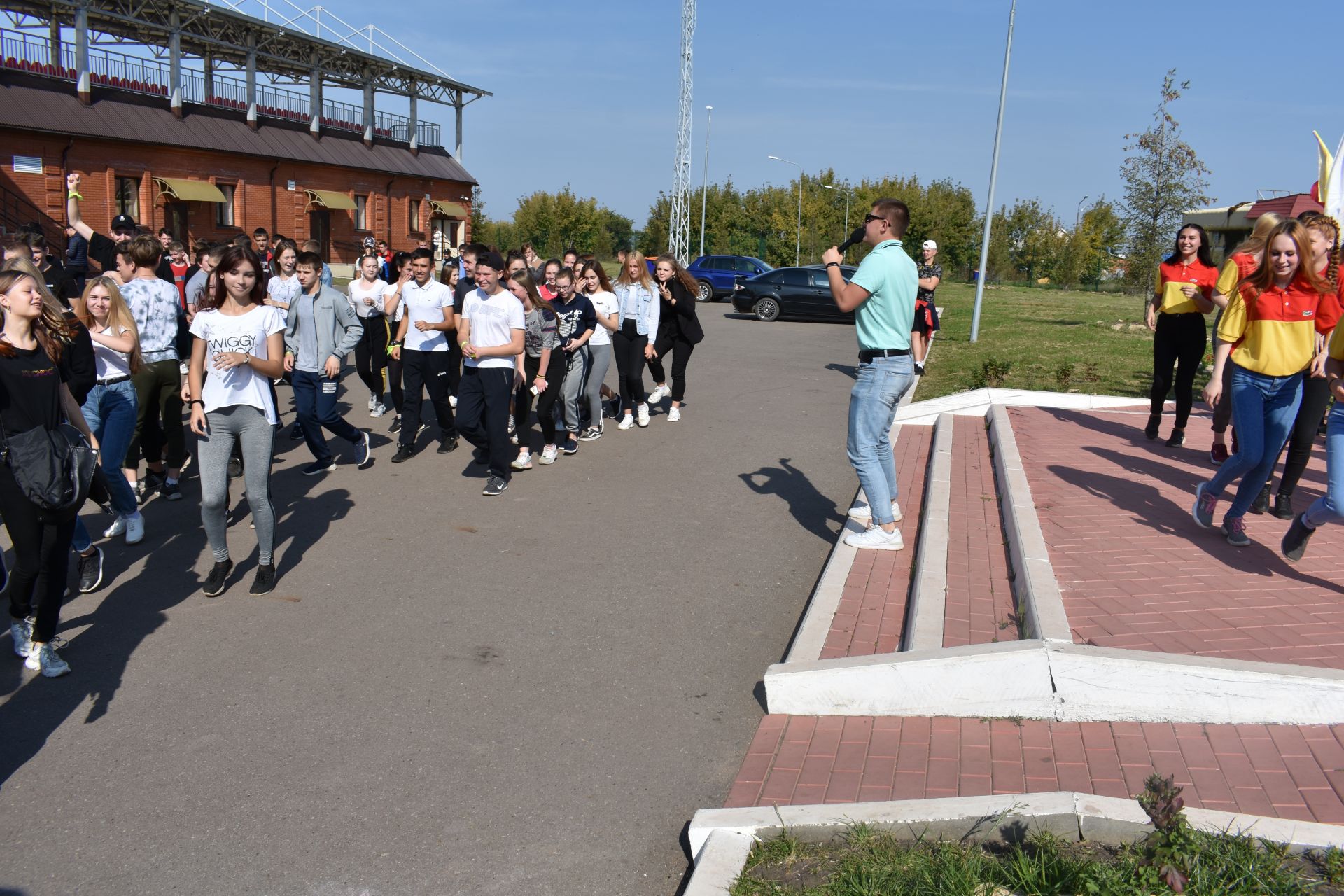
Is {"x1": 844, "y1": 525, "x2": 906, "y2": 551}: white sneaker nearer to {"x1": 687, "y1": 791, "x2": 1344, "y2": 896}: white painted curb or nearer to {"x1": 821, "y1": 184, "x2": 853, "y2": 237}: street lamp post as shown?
{"x1": 687, "y1": 791, "x2": 1344, "y2": 896}: white painted curb

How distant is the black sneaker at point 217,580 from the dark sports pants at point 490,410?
2.73 metres

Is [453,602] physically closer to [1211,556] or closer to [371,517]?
[371,517]

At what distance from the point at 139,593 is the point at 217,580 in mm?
454

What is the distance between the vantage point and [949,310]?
31453 millimetres

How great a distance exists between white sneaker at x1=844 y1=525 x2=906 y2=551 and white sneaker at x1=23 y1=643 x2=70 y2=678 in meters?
4.39

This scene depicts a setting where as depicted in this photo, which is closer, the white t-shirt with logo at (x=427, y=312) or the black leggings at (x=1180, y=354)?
the black leggings at (x=1180, y=354)

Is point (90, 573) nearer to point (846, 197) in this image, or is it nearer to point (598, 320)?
point (598, 320)

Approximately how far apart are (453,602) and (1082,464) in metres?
5.45

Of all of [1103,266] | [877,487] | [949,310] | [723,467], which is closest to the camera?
[877,487]

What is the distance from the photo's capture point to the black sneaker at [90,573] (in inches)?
236

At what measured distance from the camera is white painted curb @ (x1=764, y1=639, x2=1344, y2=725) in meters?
4.04

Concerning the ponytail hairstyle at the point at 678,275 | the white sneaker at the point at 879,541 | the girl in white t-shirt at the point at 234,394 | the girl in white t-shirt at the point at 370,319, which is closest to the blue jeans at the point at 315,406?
the girl in white t-shirt at the point at 370,319

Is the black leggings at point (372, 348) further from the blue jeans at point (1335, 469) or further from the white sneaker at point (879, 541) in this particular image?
the blue jeans at point (1335, 469)

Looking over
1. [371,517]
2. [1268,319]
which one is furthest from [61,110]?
[1268,319]
